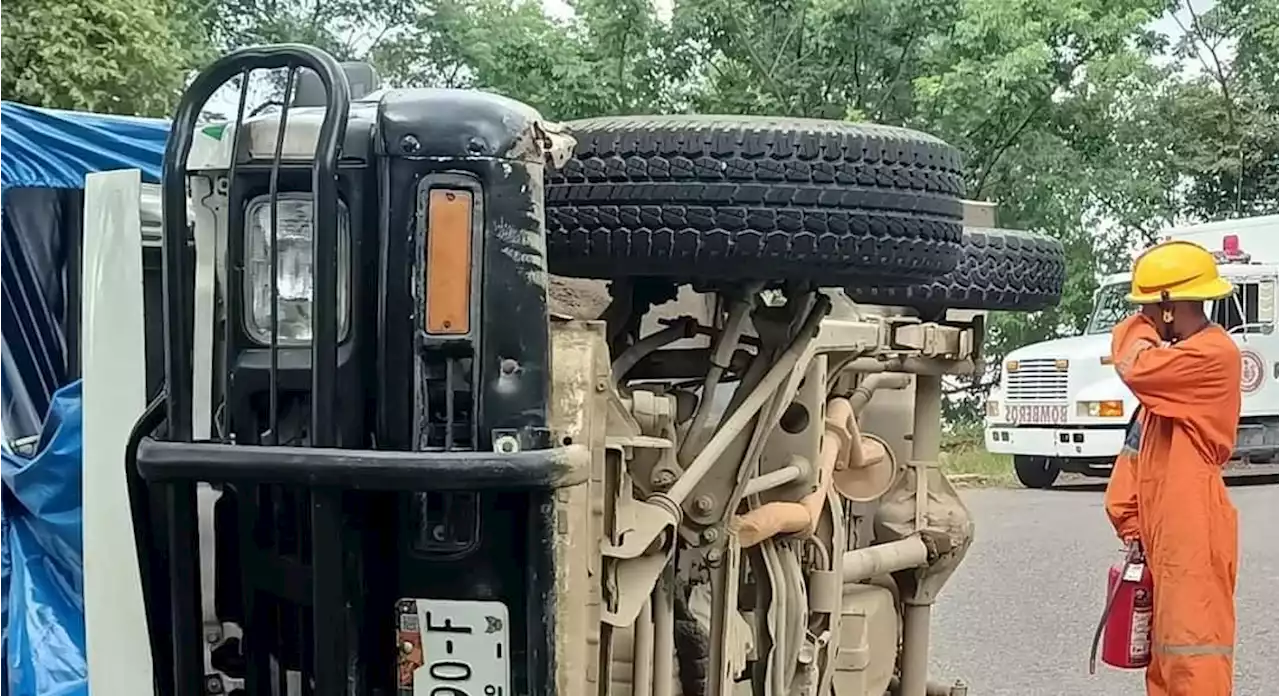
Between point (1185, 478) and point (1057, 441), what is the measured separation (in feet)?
33.6

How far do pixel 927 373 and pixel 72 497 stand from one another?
95.6 inches

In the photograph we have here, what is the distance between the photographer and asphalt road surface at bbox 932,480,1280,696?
6.90 metres

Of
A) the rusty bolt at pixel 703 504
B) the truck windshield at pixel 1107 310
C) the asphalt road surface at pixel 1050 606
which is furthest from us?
the truck windshield at pixel 1107 310

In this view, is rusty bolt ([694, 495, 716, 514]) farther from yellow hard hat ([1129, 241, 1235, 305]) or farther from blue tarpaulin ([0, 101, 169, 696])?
yellow hard hat ([1129, 241, 1235, 305])

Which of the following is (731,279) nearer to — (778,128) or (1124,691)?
(778,128)

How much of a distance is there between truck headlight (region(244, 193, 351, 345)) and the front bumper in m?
12.7

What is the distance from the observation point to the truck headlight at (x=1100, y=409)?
14148mm

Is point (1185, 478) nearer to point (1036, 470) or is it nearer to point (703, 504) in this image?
point (703, 504)

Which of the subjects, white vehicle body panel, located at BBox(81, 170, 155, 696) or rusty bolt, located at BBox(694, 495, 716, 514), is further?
rusty bolt, located at BBox(694, 495, 716, 514)

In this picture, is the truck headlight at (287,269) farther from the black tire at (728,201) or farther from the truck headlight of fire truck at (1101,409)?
the truck headlight of fire truck at (1101,409)

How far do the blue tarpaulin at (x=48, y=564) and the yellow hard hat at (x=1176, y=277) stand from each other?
3.47 m

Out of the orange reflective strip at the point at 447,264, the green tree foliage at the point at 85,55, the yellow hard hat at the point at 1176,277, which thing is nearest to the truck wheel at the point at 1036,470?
the green tree foliage at the point at 85,55

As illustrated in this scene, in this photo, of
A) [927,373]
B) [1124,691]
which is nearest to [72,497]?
[927,373]

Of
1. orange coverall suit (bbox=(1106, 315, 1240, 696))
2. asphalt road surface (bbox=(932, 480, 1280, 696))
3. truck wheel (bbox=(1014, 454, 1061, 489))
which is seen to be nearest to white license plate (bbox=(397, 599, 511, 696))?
orange coverall suit (bbox=(1106, 315, 1240, 696))
